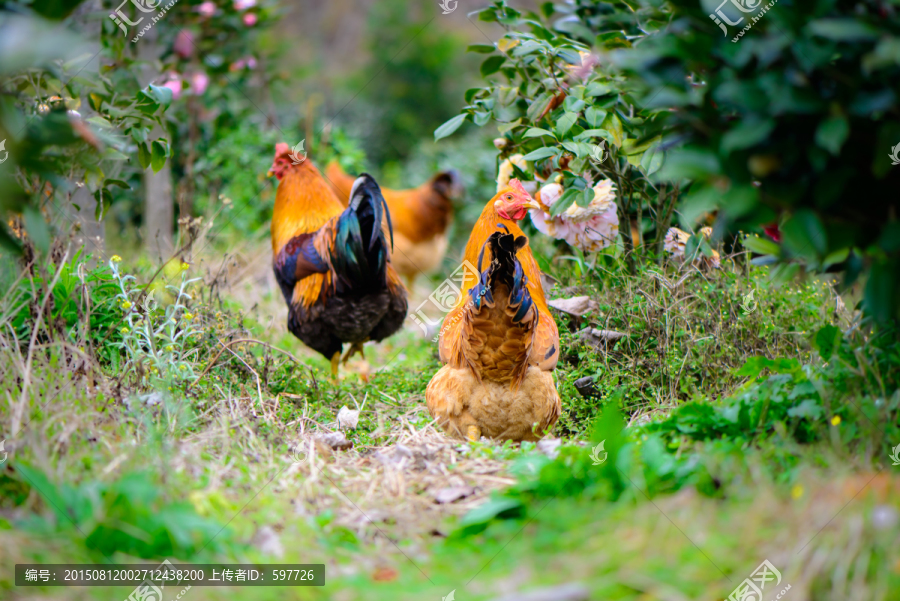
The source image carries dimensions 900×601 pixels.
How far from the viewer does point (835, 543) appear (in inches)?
66.5

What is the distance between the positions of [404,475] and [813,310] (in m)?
2.43

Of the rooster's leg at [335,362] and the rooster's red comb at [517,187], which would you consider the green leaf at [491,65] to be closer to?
the rooster's red comb at [517,187]

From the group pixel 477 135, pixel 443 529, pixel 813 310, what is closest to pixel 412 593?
pixel 443 529

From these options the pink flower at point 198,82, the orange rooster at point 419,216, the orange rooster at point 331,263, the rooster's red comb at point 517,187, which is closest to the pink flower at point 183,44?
the pink flower at point 198,82

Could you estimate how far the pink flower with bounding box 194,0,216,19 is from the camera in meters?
6.63

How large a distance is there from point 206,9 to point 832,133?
6.63 m

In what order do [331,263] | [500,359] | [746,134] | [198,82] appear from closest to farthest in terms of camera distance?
[746,134]
[500,359]
[331,263]
[198,82]

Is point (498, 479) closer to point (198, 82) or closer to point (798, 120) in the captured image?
point (798, 120)

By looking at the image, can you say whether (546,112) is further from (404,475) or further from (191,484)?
(191,484)

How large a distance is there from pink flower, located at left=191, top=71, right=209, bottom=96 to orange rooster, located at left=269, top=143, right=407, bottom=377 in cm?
243

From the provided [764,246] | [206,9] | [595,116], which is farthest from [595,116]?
[206,9]

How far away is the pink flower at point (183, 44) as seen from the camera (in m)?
6.88

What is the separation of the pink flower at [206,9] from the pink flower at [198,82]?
0.68m

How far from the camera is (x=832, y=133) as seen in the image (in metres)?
1.71
